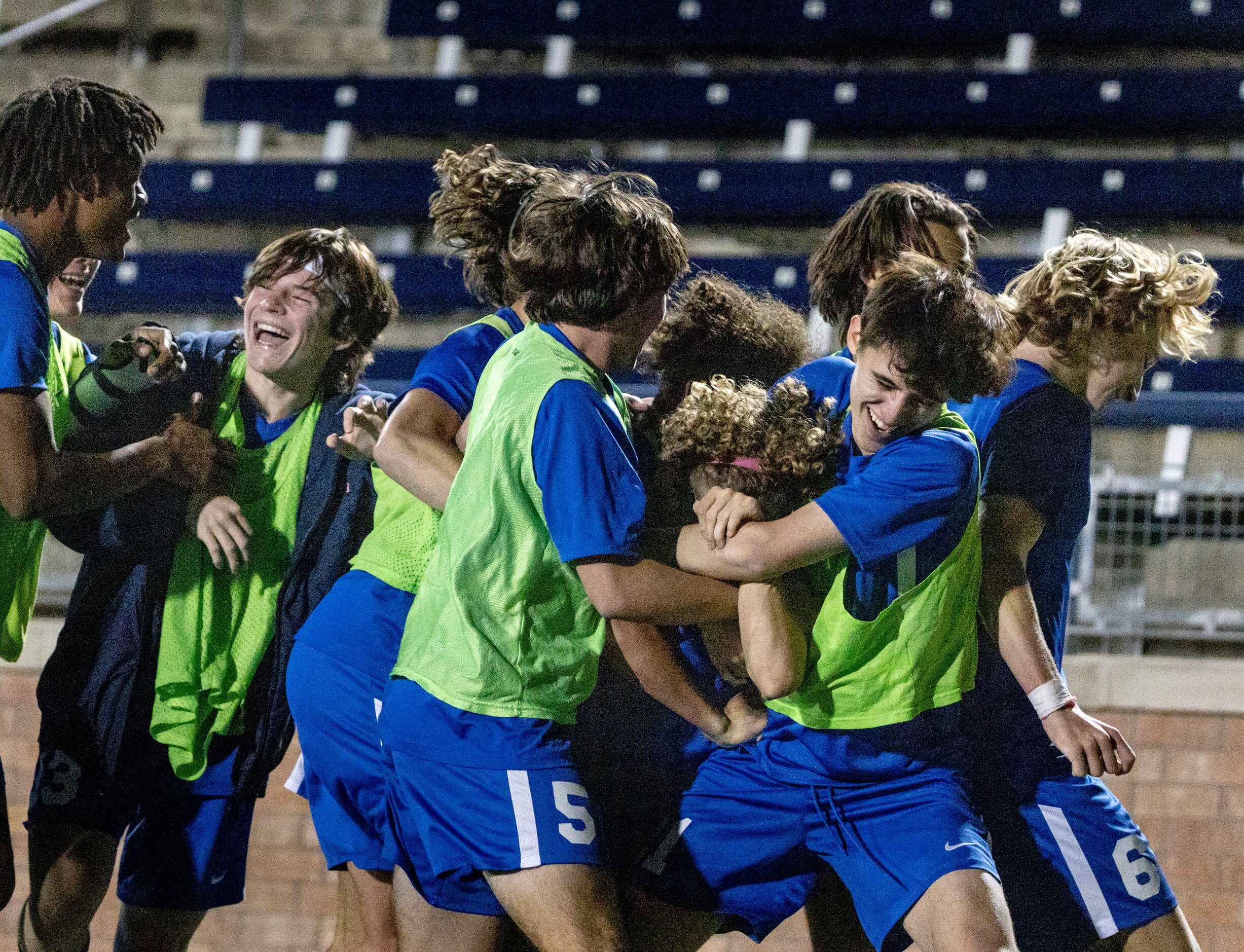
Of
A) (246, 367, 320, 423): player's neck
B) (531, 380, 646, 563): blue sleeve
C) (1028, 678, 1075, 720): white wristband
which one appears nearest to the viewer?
(531, 380, 646, 563): blue sleeve

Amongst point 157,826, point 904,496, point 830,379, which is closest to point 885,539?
point 904,496

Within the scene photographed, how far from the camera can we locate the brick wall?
281 cm

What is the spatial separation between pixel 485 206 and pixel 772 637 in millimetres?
793

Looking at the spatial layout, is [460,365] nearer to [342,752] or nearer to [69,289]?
[342,752]

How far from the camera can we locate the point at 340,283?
2268 mm

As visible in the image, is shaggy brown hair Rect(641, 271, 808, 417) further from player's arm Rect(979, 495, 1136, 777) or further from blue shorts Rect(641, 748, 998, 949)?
blue shorts Rect(641, 748, 998, 949)

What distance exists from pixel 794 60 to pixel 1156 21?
54.4 inches

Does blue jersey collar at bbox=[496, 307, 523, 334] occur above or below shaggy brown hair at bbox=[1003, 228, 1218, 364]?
below

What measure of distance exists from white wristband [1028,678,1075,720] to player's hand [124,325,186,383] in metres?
1.47

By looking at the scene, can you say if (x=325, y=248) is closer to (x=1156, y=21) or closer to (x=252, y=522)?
(x=252, y=522)

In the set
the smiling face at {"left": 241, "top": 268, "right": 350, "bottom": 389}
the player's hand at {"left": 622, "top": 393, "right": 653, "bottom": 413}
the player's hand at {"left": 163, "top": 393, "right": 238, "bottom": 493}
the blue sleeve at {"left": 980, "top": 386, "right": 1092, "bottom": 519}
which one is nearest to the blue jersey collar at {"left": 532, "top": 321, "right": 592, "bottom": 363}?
the player's hand at {"left": 622, "top": 393, "right": 653, "bottom": 413}

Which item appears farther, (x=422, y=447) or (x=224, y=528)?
(x=224, y=528)

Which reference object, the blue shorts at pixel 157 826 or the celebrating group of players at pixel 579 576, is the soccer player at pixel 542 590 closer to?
the celebrating group of players at pixel 579 576

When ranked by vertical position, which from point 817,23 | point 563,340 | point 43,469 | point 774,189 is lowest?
point 43,469
